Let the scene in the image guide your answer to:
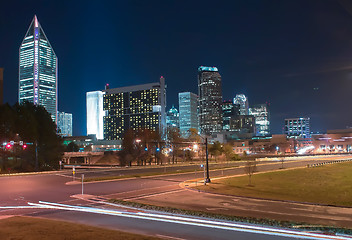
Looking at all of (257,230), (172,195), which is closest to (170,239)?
(257,230)

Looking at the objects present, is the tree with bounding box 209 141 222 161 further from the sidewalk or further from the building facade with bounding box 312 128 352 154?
the building facade with bounding box 312 128 352 154

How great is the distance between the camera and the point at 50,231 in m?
13.2

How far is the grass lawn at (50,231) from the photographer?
12.3m

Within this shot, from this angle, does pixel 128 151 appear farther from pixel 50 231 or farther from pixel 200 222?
pixel 50 231

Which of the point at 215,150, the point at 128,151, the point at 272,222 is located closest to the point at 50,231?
the point at 272,222

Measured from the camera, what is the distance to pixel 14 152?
66.4m

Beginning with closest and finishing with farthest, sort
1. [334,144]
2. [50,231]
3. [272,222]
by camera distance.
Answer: [50,231], [272,222], [334,144]

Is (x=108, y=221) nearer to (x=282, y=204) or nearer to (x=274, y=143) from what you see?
(x=282, y=204)

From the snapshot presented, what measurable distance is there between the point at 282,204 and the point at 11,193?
23734 millimetres

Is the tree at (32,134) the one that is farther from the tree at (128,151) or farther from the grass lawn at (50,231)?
the grass lawn at (50,231)

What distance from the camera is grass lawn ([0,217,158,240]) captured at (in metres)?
12.3

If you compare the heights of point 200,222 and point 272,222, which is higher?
point 272,222

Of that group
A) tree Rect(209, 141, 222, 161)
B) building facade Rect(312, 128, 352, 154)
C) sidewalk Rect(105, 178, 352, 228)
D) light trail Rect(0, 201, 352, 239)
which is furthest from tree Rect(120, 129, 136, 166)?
building facade Rect(312, 128, 352, 154)

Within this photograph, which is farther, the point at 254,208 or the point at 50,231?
the point at 254,208
